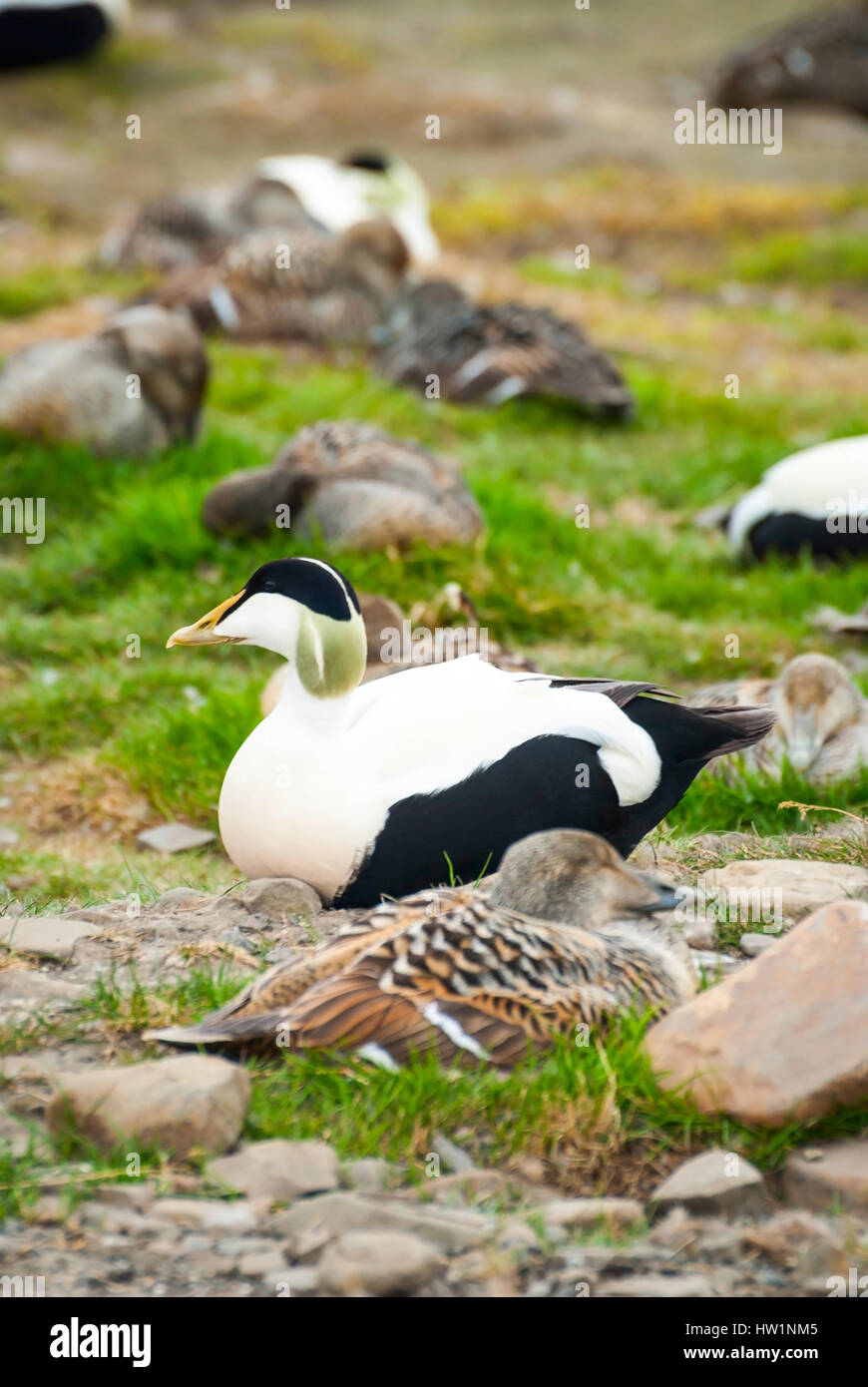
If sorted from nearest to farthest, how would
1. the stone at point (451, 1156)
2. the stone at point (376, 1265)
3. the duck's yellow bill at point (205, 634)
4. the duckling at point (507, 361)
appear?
the stone at point (376, 1265)
the stone at point (451, 1156)
the duck's yellow bill at point (205, 634)
the duckling at point (507, 361)

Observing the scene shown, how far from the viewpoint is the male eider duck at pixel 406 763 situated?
3.47 m

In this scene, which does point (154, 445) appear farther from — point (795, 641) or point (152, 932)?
point (152, 932)

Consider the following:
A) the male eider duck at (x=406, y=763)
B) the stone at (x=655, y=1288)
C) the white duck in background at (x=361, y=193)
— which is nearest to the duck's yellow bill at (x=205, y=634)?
the male eider duck at (x=406, y=763)

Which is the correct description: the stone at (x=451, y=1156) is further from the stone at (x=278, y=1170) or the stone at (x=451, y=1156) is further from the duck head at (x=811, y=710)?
the duck head at (x=811, y=710)

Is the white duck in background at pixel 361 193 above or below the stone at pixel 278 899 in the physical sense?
above

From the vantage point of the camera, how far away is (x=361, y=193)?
1191 centimetres

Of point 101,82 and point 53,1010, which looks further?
point 101,82

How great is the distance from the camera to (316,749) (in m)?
3.53

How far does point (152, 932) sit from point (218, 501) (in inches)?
133

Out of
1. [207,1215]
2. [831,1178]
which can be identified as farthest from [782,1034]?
[207,1215]

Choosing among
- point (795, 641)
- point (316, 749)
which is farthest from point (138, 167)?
point (316, 749)

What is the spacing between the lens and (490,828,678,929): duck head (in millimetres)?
3020

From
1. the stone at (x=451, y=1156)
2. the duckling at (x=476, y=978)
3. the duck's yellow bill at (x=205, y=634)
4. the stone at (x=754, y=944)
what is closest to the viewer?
the stone at (x=451, y=1156)

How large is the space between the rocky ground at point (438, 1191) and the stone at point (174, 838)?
5.64 feet
